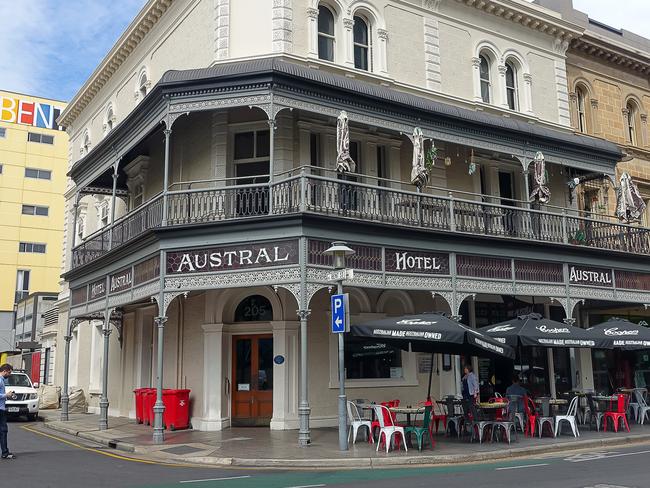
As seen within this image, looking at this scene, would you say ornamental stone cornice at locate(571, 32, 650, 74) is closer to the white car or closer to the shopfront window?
the shopfront window

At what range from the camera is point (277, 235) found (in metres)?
14.8

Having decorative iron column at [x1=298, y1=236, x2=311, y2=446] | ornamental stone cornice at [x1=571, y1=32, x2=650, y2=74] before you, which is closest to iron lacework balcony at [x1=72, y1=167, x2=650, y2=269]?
decorative iron column at [x1=298, y1=236, x2=311, y2=446]

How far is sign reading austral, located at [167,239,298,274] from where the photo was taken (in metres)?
14.7

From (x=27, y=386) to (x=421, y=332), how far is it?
16631 mm

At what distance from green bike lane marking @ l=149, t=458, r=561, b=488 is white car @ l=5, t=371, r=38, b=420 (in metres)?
14.8

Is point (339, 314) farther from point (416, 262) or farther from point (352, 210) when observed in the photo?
point (416, 262)

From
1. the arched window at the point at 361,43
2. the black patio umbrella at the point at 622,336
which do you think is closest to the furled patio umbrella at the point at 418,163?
the arched window at the point at 361,43

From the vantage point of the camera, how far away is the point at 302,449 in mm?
13070

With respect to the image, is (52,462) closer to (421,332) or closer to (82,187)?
(421,332)

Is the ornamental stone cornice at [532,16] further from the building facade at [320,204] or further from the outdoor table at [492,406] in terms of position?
the outdoor table at [492,406]

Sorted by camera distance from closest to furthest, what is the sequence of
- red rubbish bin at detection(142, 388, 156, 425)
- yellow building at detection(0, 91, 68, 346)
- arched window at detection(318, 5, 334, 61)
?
1. red rubbish bin at detection(142, 388, 156, 425)
2. arched window at detection(318, 5, 334, 61)
3. yellow building at detection(0, 91, 68, 346)

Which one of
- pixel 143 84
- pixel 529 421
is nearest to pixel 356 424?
pixel 529 421

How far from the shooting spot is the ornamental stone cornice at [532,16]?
2222 cm

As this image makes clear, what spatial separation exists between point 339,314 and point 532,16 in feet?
50.1
